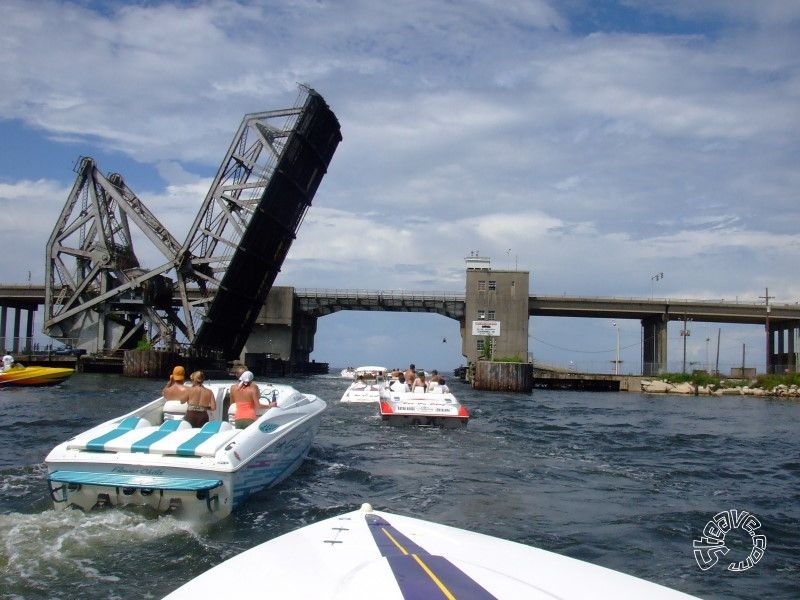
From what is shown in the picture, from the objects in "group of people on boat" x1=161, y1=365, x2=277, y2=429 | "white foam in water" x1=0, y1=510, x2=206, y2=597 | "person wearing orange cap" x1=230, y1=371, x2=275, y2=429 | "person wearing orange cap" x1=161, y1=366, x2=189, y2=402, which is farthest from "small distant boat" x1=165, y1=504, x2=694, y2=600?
"person wearing orange cap" x1=161, y1=366, x2=189, y2=402

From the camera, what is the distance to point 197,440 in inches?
324

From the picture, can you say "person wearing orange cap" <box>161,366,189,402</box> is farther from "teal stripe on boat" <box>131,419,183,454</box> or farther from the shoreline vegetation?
the shoreline vegetation

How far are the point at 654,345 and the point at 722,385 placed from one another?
10.5 metres

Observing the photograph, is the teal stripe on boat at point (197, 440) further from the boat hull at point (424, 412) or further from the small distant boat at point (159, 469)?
the boat hull at point (424, 412)

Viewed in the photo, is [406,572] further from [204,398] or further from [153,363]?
[153,363]

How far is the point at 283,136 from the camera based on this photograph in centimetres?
3369

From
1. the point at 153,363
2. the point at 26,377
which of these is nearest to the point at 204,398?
the point at 26,377

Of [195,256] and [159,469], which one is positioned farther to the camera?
[195,256]

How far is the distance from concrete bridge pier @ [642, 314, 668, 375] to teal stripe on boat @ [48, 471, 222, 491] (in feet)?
184

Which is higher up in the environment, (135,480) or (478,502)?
(135,480)

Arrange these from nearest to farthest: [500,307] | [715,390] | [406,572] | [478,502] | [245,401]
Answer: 1. [406,572]
2. [478,502]
3. [245,401]
4. [715,390]
5. [500,307]

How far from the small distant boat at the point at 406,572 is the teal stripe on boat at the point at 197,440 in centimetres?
340

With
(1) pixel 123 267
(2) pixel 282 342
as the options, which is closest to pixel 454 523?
(1) pixel 123 267

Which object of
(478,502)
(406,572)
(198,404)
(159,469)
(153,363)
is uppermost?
(198,404)
